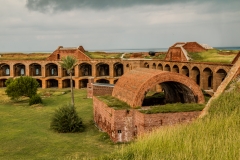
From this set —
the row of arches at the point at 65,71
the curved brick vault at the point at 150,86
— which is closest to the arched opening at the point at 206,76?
the curved brick vault at the point at 150,86

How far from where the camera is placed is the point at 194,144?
10.1 m

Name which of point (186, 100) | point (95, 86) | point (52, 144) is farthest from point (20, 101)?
point (186, 100)

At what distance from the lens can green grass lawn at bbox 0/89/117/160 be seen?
1773cm

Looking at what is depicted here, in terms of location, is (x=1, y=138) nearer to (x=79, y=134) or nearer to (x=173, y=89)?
(x=79, y=134)

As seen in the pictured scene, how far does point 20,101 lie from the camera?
128ft

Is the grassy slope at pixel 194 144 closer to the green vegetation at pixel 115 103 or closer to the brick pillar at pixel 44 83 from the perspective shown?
the green vegetation at pixel 115 103

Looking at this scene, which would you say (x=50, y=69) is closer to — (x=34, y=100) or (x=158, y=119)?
(x=34, y=100)

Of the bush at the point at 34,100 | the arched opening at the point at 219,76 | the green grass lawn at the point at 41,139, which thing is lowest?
the green grass lawn at the point at 41,139

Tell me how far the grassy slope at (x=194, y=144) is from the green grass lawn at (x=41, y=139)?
4083mm

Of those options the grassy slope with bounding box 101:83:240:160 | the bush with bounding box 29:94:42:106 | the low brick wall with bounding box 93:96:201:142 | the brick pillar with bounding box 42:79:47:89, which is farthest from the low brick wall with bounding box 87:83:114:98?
the grassy slope with bounding box 101:83:240:160

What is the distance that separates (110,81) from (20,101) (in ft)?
56.0

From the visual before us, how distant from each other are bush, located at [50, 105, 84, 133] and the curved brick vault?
366cm

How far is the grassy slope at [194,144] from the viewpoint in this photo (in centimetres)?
911

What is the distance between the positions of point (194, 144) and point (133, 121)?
32.1 ft
